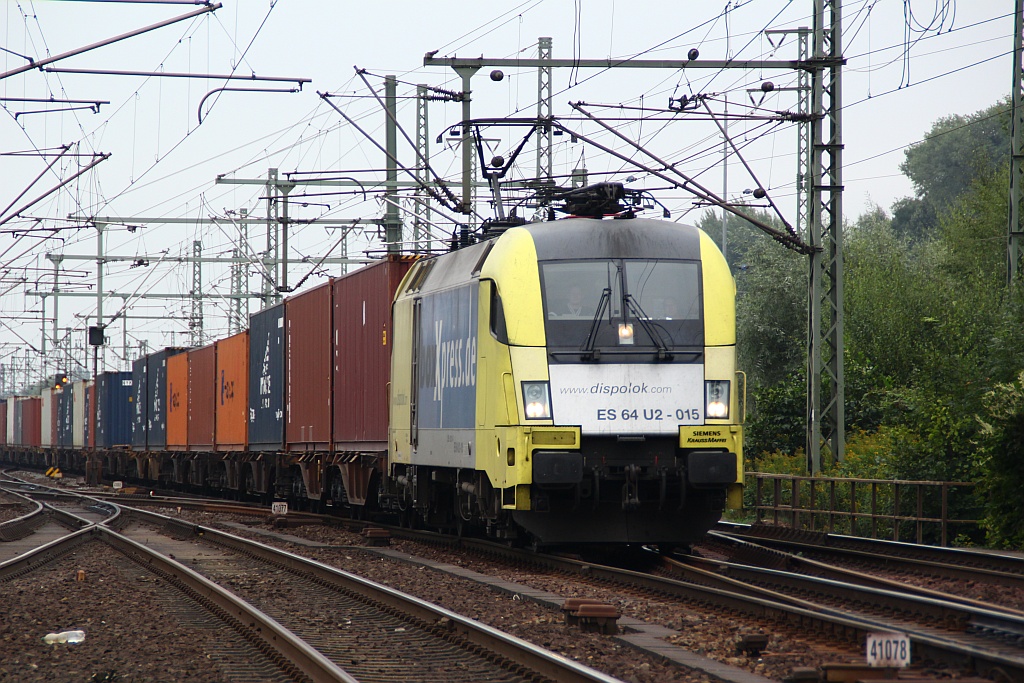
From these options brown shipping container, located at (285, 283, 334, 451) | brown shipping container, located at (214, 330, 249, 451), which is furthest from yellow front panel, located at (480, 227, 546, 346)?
brown shipping container, located at (214, 330, 249, 451)

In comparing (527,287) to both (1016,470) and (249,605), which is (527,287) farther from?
(1016,470)

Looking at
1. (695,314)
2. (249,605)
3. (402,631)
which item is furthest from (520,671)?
(695,314)

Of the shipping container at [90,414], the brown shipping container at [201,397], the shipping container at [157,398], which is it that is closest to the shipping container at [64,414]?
the shipping container at [90,414]

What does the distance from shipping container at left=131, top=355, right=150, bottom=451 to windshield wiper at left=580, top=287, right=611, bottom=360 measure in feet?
100

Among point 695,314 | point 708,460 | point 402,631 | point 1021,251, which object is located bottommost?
point 402,631

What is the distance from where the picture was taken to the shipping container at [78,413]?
167 feet

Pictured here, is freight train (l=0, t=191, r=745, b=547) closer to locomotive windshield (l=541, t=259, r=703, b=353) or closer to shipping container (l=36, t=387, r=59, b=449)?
locomotive windshield (l=541, t=259, r=703, b=353)

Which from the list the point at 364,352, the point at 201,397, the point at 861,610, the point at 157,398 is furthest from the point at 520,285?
the point at 157,398

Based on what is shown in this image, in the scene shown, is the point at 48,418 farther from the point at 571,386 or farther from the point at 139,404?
the point at 571,386

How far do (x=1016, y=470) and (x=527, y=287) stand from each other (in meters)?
6.31

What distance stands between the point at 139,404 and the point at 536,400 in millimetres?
32188

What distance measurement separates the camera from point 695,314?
13094 mm

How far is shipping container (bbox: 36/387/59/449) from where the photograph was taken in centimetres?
5822

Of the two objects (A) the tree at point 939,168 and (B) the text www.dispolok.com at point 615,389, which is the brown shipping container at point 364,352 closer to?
(B) the text www.dispolok.com at point 615,389
